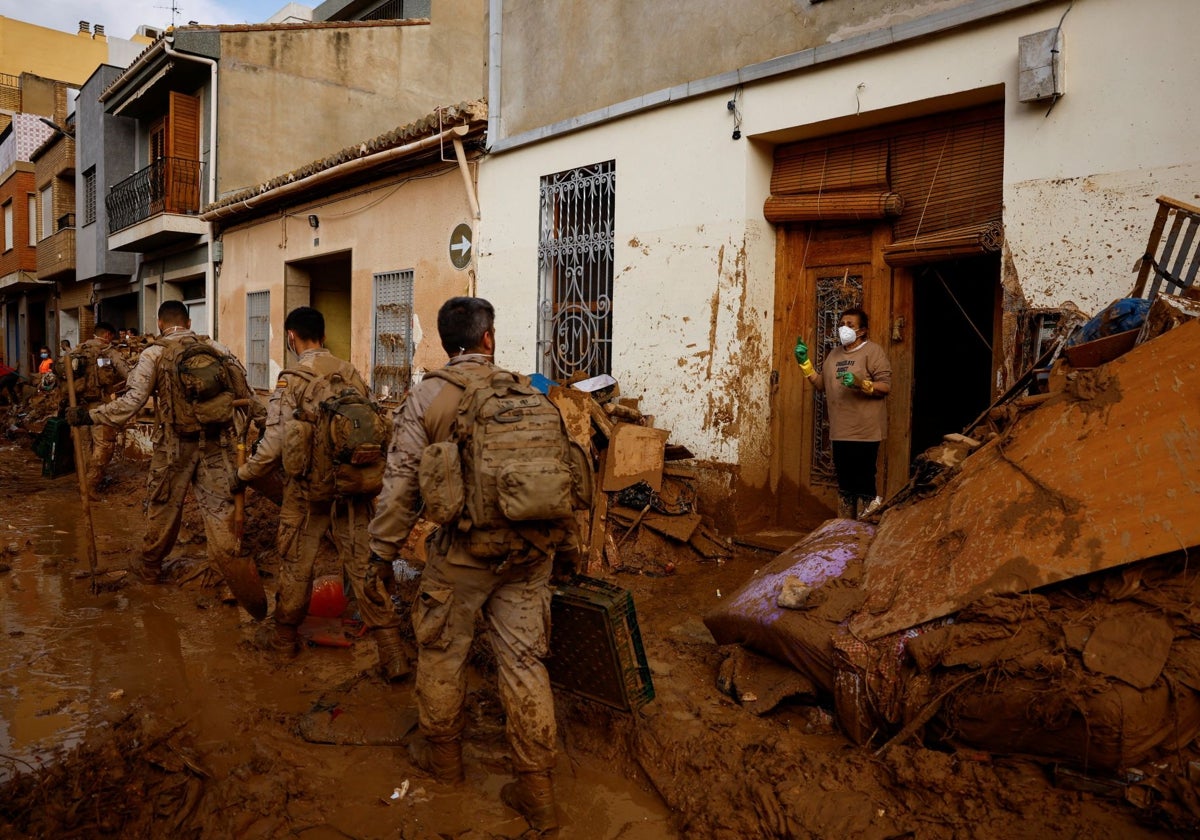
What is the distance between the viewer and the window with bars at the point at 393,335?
402 inches

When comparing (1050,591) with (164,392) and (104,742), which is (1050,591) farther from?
(164,392)

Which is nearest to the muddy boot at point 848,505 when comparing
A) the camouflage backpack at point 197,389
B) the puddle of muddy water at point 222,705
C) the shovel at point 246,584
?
the puddle of muddy water at point 222,705

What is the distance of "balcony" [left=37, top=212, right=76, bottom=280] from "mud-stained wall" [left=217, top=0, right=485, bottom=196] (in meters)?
8.49

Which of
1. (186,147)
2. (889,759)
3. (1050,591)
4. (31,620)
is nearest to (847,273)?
(1050,591)

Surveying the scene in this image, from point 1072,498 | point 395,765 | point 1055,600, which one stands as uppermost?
point 1072,498

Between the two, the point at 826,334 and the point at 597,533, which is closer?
the point at 597,533

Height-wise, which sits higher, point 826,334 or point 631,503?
point 826,334

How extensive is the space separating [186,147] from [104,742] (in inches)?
548

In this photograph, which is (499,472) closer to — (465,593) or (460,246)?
(465,593)

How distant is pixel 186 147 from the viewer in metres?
14.6

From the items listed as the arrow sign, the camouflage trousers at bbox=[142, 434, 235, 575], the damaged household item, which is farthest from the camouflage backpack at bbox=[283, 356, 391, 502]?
the arrow sign

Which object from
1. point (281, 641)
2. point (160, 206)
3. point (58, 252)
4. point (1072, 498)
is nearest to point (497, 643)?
point (281, 641)

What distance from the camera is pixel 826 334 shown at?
6461mm

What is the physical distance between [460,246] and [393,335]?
6.15ft
